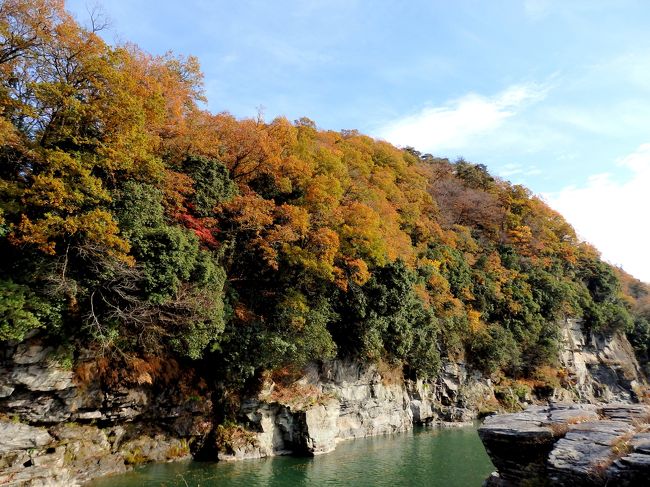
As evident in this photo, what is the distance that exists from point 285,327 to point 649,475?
46.2 feet

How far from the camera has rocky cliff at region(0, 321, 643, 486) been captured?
42.8ft

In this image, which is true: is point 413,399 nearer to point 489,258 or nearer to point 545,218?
point 489,258

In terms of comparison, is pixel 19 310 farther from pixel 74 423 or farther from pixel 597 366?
pixel 597 366

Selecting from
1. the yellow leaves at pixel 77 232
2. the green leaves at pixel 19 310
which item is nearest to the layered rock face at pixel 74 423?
the green leaves at pixel 19 310

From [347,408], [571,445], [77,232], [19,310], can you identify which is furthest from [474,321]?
[19,310]

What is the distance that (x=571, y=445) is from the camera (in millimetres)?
9156

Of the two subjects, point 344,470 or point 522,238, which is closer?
point 344,470

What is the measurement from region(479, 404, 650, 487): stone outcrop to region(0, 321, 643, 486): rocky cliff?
10.3 m

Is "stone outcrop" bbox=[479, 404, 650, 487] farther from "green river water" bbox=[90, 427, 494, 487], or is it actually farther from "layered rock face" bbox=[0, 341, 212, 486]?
"layered rock face" bbox=[0, 341, 212, 486]

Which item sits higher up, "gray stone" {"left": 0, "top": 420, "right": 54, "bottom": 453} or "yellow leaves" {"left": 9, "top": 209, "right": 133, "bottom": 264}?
"yellow leaves" {"left": 9, "top": 209, "right": 133, "bottom": 264}

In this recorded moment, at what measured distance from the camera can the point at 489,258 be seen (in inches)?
1495

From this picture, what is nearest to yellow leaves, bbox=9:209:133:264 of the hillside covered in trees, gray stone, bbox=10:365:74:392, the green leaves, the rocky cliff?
the hillside covered in trees

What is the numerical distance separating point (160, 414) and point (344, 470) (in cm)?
797

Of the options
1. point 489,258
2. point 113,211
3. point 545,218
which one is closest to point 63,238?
point 113,211
